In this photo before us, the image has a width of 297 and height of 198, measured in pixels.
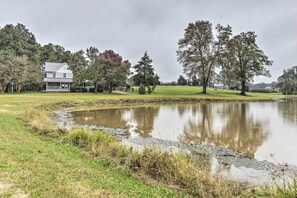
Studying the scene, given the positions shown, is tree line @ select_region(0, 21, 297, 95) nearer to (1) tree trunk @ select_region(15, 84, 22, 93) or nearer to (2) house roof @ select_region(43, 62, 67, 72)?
(1) tree trunk @ select_region(15, 84, 22, 93)

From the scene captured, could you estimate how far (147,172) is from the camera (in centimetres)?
602

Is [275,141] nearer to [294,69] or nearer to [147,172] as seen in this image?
[147,172]

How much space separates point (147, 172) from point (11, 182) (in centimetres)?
304

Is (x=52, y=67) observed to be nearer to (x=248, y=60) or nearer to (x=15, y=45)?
(x=15, y=45)

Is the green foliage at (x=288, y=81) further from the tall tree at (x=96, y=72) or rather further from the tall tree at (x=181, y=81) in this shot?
the tall tree at (x=96, y=72)

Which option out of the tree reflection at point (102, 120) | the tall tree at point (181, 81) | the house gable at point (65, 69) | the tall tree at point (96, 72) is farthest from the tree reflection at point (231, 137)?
the tall tree at point (181, 81)

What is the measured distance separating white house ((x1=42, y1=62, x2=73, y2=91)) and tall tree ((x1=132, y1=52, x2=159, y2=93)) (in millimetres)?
15906

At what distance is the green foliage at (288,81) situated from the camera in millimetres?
73950

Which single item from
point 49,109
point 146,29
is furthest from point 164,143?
point 146,29

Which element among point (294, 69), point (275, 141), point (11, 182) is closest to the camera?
point (11, 182)

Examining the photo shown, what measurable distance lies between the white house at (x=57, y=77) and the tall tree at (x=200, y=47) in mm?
25493

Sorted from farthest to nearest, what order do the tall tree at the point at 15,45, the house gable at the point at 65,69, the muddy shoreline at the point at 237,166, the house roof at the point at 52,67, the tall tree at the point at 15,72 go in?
1. the tall tree at the point at 15,45
2. the house gable at the point at 65,69
3. the house roof at the point at 52,67
4. the tall tree at the point at 15,72
5. the muddy shoreline at the point at 237,166

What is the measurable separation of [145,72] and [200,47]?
1144 cm

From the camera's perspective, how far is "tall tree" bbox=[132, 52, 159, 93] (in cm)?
4519
